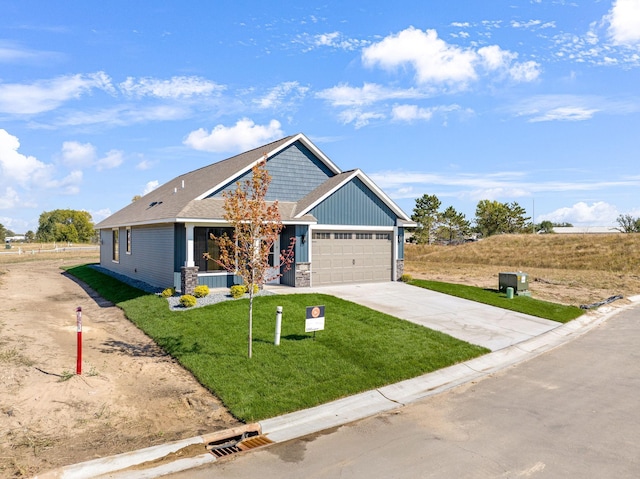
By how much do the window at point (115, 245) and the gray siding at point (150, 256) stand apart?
3.15 feet

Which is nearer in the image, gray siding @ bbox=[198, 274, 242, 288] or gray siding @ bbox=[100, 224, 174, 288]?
gray siding @ bbox=[198, 274, 242, 288]

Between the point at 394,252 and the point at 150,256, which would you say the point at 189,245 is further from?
the point at 394,252

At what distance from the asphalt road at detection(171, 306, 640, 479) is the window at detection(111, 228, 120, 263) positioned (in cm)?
2520

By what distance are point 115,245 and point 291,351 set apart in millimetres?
22772

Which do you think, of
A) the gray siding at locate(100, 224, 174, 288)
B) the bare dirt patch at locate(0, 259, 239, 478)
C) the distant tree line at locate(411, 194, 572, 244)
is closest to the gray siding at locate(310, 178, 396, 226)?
the gray siding at locate(100, 224, 174, 288)

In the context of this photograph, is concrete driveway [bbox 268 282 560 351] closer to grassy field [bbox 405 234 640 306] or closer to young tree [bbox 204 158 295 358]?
young tree [bbox 204 158 295 358]

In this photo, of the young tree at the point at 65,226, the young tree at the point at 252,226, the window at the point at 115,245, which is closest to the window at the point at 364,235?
the young tree at the point at 252,226

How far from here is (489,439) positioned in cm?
698

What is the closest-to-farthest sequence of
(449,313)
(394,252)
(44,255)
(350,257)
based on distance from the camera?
(449,313), (350,257), (394,252), (44,255)

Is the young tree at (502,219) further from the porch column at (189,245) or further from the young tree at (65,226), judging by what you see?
the young tree at (65,226)

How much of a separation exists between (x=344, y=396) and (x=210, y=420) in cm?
272

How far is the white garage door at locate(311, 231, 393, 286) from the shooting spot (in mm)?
21141

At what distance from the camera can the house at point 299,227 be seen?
738 inches

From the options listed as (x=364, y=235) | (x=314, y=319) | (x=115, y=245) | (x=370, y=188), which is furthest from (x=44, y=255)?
(x=314, y=319)
